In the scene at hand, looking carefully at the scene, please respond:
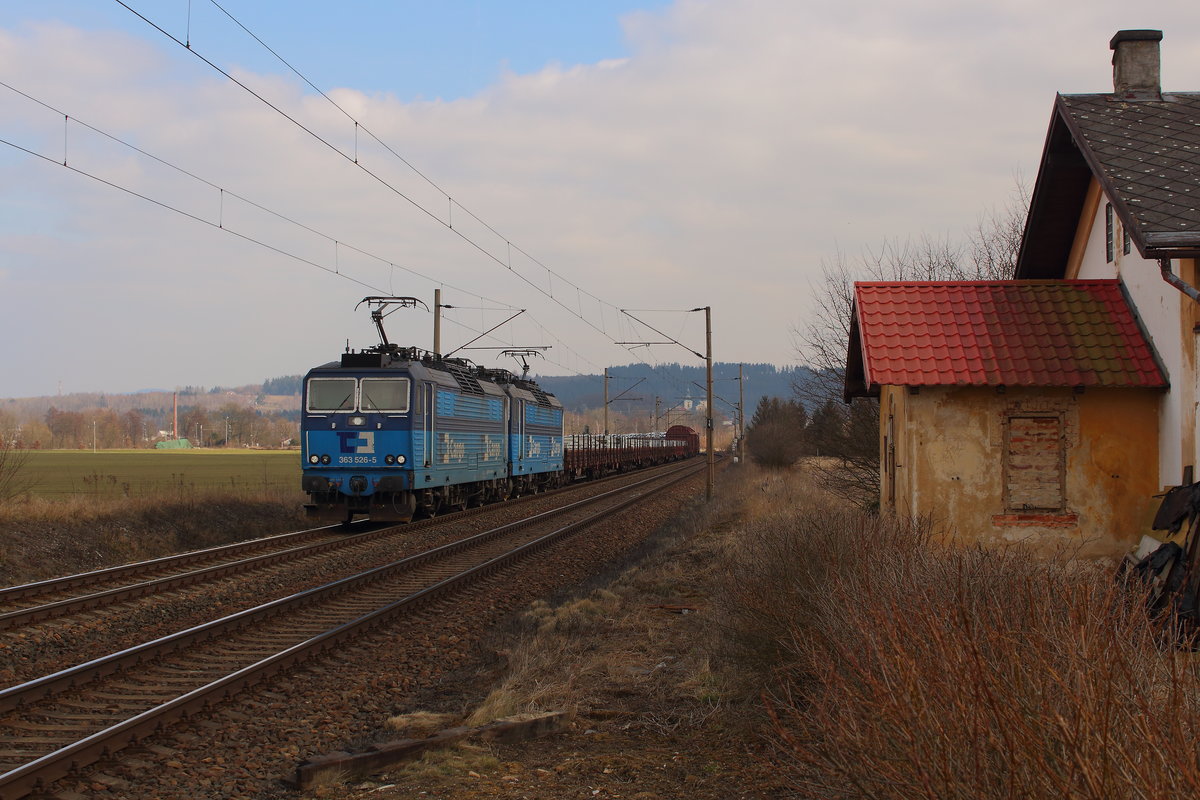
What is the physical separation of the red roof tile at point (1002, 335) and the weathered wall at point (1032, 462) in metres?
0.36

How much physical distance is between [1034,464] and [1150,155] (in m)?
3.42

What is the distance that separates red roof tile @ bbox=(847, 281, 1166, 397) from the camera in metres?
10.7

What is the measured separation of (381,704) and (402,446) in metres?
12.2

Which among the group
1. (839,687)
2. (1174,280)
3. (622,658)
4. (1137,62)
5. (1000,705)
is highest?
(1137,62)

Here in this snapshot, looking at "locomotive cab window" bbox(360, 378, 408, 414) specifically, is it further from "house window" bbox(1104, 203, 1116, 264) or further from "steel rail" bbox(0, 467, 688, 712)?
"house window" bbox(1104, 203, 1116, 264)

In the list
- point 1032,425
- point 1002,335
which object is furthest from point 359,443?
point 1032,425

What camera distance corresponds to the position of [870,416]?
20266mm

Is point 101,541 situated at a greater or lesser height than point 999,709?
lesser

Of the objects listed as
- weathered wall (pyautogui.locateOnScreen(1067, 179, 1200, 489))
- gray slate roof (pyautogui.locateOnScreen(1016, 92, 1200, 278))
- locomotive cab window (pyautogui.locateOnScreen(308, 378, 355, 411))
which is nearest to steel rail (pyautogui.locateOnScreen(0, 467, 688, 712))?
locomotive cab window (pyautogui.locateOnScreen(308, 378, 355, 411))

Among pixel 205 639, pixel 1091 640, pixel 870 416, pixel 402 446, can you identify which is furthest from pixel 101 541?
pixel 1091 640

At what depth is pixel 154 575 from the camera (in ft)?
45.4

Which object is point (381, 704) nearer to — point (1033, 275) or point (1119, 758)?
point (1119, 758)

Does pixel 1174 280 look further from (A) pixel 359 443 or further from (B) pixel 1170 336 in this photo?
(A) pixel 359 443

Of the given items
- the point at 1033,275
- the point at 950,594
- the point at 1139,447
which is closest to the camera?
the point at 950,594
